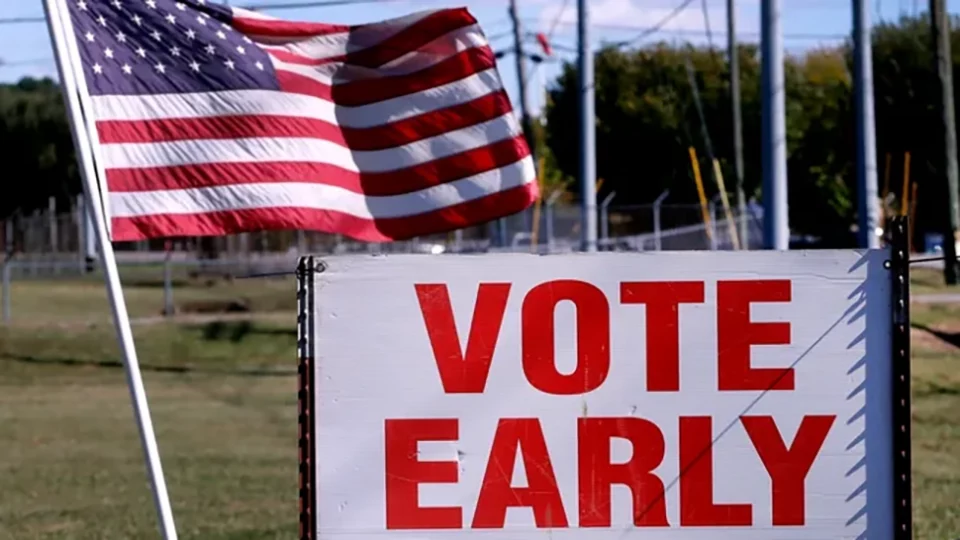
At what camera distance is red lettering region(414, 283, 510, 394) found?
4.36 meters

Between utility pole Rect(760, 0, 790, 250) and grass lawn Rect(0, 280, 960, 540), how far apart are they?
7.09 ft

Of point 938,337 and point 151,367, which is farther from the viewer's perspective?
point 151,367

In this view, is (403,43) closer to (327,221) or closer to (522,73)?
(327,221)

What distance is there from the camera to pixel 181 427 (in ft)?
50.1

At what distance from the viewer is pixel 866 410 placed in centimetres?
432

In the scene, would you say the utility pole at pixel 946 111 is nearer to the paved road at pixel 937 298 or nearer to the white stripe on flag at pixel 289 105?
the paved road at pixel 937 298

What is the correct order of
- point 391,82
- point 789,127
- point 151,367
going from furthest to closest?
1. point 789,127
2. point 151,367
3. point 391,82

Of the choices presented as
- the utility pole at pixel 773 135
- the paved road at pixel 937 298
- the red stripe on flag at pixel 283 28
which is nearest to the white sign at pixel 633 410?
the red stripe on flag at pixel 283 28

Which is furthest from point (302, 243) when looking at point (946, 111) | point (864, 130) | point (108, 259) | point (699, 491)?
point (699, 491)

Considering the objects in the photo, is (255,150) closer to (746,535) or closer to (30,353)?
(746,535)

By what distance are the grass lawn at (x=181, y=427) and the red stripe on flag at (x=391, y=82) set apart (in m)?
Result: 3.01

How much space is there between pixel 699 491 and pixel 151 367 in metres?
19.3

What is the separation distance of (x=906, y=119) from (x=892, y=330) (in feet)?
143

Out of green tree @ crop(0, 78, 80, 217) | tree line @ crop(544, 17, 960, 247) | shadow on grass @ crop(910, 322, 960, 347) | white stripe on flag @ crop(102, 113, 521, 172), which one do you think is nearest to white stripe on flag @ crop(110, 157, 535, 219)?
white stripe on flag @ crop(102, 113, 521, 172)
